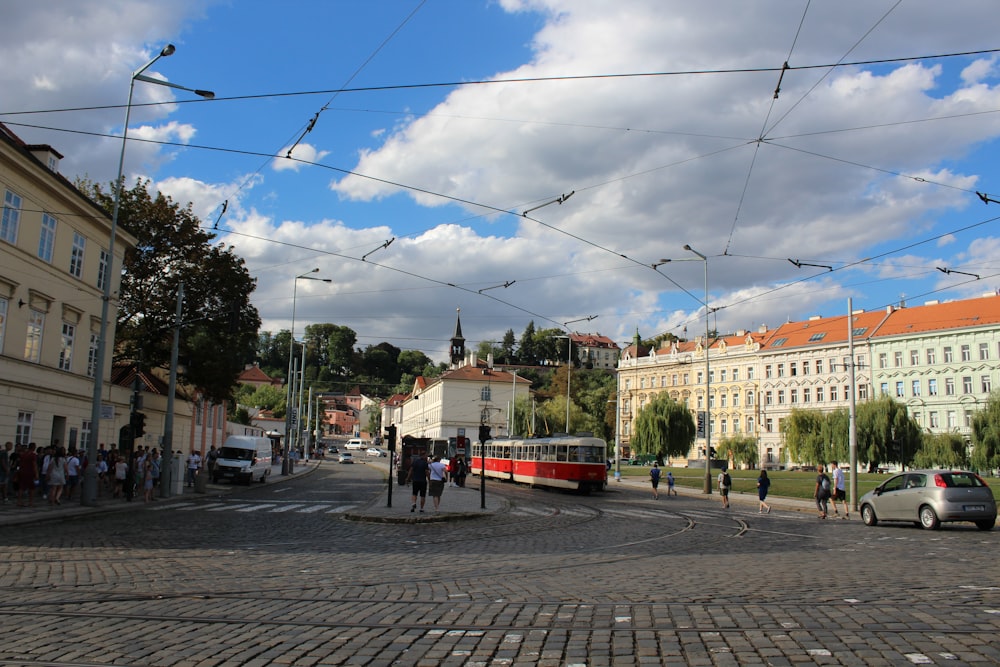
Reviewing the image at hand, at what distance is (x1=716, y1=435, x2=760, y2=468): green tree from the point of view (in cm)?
7862

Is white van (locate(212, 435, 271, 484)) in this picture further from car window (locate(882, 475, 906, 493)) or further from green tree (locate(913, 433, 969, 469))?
green tree (locate(913, 433, 969, 469))

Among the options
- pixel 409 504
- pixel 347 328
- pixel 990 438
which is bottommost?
pixel 409 504

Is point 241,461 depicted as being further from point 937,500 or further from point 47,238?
point 937,500

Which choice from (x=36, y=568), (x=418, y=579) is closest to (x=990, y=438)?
(x=418, y=579)

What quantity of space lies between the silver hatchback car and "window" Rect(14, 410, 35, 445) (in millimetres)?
28305

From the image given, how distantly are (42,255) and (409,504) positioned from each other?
16601 millimetres

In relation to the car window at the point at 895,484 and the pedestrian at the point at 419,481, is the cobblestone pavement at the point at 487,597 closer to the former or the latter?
the car window at the point at 895,484

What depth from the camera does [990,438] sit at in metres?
48.7

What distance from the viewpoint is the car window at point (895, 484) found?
2192 cm

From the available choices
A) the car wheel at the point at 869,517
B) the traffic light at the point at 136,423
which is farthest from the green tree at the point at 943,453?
the traffic light at the point at 136,423

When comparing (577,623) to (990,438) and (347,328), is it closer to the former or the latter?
(990,438)

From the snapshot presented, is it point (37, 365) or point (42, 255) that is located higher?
point (42, 255)

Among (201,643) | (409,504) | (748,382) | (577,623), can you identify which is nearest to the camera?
(201,643)

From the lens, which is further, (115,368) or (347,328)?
(347,328)
